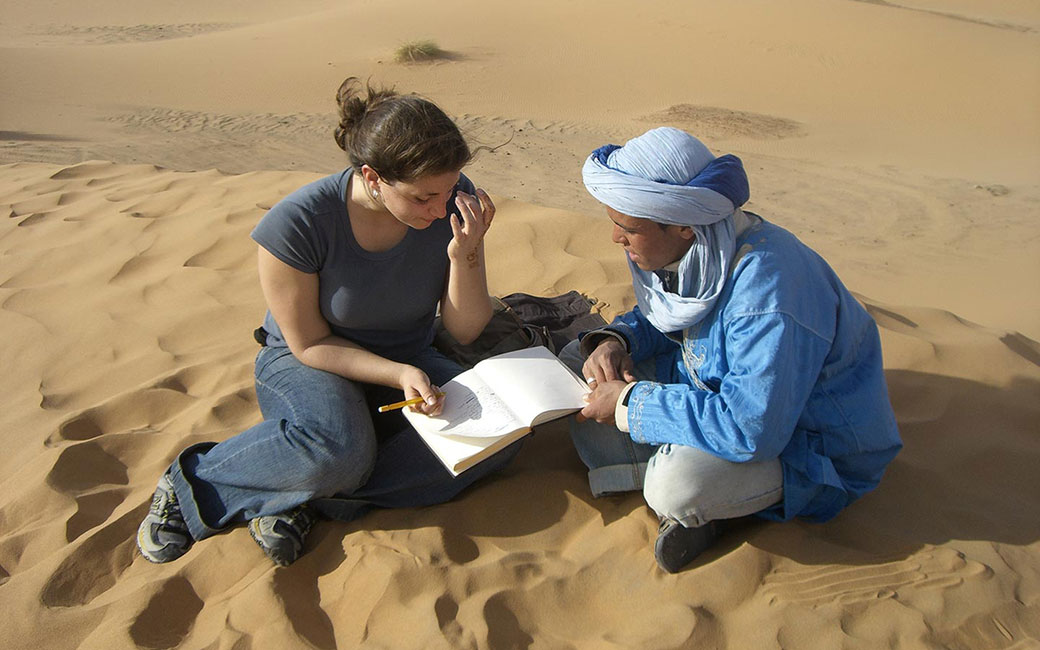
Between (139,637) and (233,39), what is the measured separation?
17632 mm

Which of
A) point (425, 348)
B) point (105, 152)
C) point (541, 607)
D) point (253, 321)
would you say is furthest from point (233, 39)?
point (541, 607)

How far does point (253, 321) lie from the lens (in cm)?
435

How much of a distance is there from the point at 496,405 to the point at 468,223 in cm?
64

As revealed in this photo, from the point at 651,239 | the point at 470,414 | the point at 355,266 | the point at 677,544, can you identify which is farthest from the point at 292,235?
the point at 677,544

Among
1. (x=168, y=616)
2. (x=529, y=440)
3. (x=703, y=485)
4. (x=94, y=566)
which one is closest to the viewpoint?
(x=703, y=485)

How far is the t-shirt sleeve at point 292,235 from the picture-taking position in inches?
111

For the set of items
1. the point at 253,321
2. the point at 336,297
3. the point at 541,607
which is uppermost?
the point at 336,297

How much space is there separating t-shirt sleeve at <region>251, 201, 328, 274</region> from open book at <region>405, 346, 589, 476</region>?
65 centimetres

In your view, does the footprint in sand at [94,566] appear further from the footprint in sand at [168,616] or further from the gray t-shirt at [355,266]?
the gray t-shirt at [355,266]

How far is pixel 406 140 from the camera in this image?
2.60 meters

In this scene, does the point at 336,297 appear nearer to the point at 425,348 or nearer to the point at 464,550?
the point at 425,348

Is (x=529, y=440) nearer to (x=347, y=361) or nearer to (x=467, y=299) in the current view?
(x=467, y=299)

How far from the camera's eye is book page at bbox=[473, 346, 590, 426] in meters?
2.64

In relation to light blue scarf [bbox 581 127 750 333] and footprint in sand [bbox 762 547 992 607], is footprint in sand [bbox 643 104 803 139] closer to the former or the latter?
light blue scarf [bbox 581 127 750 333]
